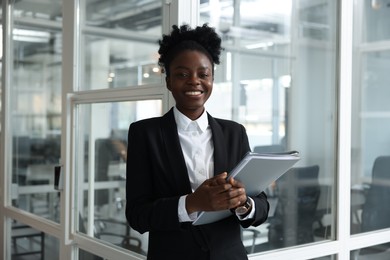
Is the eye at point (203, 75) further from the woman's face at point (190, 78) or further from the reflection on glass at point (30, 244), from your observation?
the reflection on glass at point (30, 244)

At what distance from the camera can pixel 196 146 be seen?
128 cm

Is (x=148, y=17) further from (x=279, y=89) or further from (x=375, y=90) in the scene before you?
(x=375, y=90)

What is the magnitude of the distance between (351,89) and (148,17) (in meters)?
3.53

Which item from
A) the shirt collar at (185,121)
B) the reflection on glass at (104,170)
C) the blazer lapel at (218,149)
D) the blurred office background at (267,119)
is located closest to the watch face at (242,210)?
the blazer lapel at (218,149)

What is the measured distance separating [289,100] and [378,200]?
941 millimetres

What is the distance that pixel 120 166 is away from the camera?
4438mm

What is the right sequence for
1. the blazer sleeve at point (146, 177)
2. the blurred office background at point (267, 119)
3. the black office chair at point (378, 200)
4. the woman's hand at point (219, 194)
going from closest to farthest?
the woman's hand at point (219, 194) → the blazer sleeve at point (146, 177) → the blurred office background at point (267, 119) → the black office chair at point (378, 200)

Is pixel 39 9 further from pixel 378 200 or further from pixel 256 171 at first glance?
pixel 256 171

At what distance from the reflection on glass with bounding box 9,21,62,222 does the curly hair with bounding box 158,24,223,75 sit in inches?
80.8

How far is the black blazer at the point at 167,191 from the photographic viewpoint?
1.23 metres

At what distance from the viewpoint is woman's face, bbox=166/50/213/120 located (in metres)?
1.23

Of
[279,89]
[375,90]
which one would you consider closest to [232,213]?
[375,90]

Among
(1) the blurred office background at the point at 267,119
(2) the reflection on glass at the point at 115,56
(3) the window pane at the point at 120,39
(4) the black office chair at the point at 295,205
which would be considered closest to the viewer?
(1) the blurred office background at the point at 267,119

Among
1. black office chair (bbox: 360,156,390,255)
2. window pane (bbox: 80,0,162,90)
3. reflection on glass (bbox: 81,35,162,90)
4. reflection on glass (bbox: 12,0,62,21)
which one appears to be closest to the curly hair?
black office chair (bbox: 360,156,390,255)
